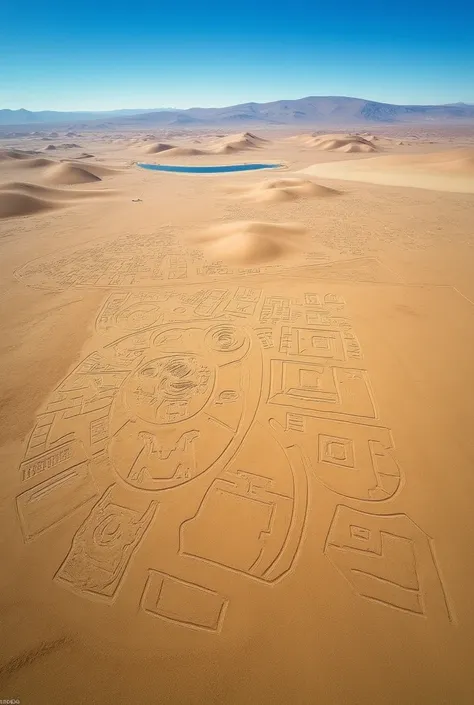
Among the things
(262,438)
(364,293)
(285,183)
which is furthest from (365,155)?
(262,438)

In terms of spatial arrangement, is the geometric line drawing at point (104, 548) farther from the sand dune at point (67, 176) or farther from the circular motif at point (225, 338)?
the sand dune at point (67, 176)

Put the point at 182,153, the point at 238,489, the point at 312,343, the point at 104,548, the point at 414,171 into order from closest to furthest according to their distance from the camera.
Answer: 1. the point at 104,548
2. the point at 238,489
3. the point at 312,343
4. the point at 414,171
5. the point at 182,153

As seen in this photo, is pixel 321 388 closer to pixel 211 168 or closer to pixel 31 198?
pixel 31 198

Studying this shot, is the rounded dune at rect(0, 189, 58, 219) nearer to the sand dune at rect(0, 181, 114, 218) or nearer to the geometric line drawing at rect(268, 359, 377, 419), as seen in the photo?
the sand dune at rect(0, 181, 114, 218)

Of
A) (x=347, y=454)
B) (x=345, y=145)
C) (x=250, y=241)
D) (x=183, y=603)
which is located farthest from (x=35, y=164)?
(x=183, y=603)

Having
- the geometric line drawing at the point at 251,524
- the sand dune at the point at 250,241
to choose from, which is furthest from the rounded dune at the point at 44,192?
the geometric line drawing at the point at 251,524

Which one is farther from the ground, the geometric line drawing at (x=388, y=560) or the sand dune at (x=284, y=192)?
the sand dune at (x=284, y=192)

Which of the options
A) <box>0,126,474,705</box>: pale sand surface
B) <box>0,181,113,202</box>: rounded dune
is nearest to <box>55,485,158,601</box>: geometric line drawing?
<box>0,126,474,705</box>: pale sand surface
